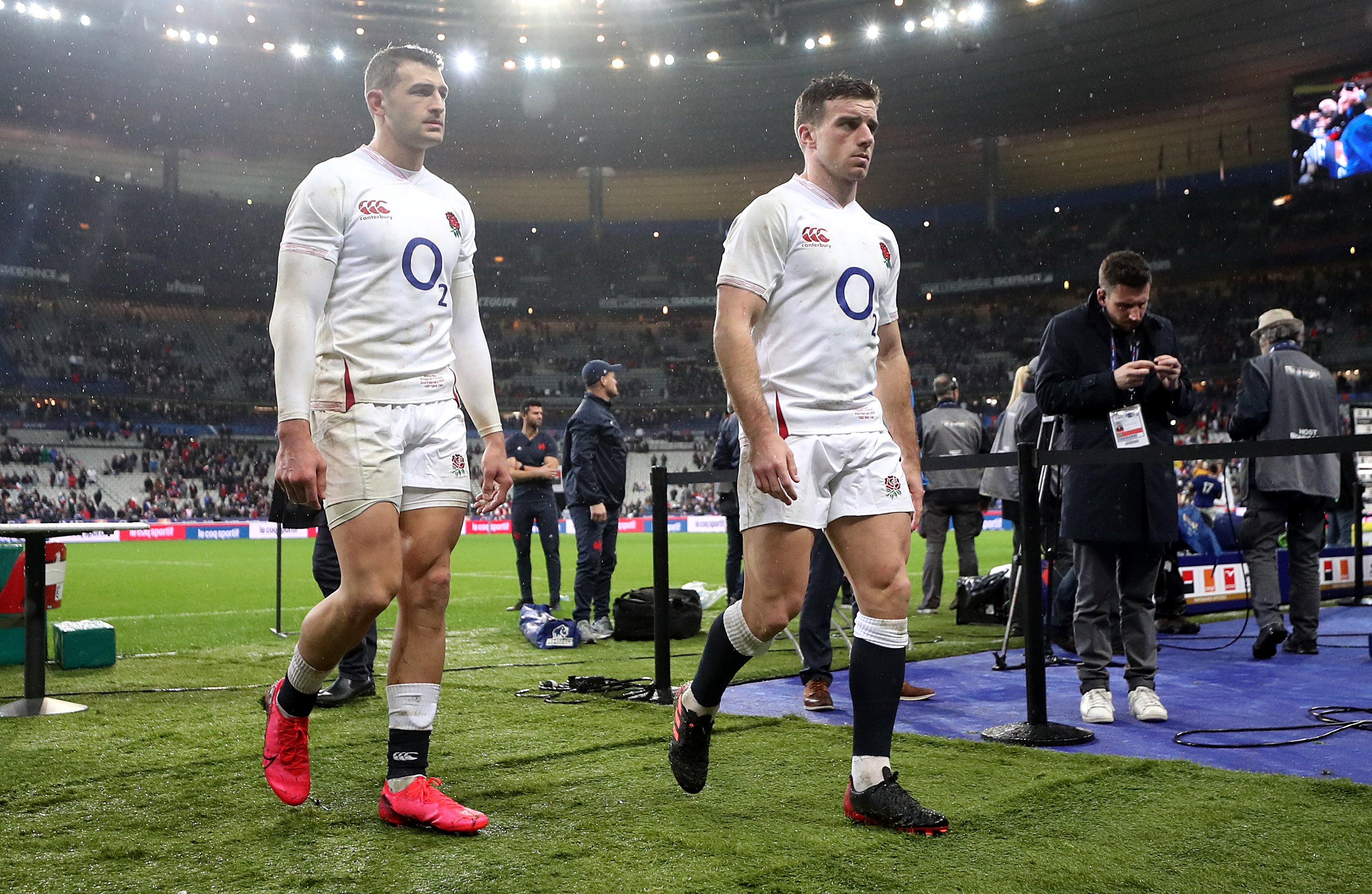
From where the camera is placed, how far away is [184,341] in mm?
41219

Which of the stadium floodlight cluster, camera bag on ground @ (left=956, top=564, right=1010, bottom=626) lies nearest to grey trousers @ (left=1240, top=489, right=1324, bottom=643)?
camera bag on ground @ (left=956, top=564, right=1010, bottom=626)

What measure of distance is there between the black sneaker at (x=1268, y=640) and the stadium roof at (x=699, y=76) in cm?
2557

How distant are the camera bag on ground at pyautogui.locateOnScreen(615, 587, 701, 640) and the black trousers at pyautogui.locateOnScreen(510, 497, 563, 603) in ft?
4.63

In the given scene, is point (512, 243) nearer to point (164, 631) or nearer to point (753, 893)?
point (164, 631)

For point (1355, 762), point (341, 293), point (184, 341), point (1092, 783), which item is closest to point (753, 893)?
point (1092, 783)

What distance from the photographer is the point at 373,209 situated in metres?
3.08

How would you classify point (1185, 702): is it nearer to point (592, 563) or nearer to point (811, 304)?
point (811, 304)

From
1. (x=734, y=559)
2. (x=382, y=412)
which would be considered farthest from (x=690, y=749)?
(x=734, y=559)

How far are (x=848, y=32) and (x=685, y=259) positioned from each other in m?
15.7

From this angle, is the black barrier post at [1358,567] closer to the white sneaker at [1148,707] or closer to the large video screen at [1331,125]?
the white sneaker at [1148,707]

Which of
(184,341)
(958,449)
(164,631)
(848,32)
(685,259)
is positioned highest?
(848,32)

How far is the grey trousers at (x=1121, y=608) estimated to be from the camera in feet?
14.8

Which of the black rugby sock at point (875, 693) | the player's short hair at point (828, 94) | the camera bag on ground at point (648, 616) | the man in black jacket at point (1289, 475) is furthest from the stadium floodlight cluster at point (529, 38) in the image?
the black rugby sock at point (875, 693)

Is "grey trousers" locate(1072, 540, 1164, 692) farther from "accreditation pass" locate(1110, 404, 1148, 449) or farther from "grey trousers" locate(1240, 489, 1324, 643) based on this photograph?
"grey trousers" locate(1240, 489, 1324, 643)
